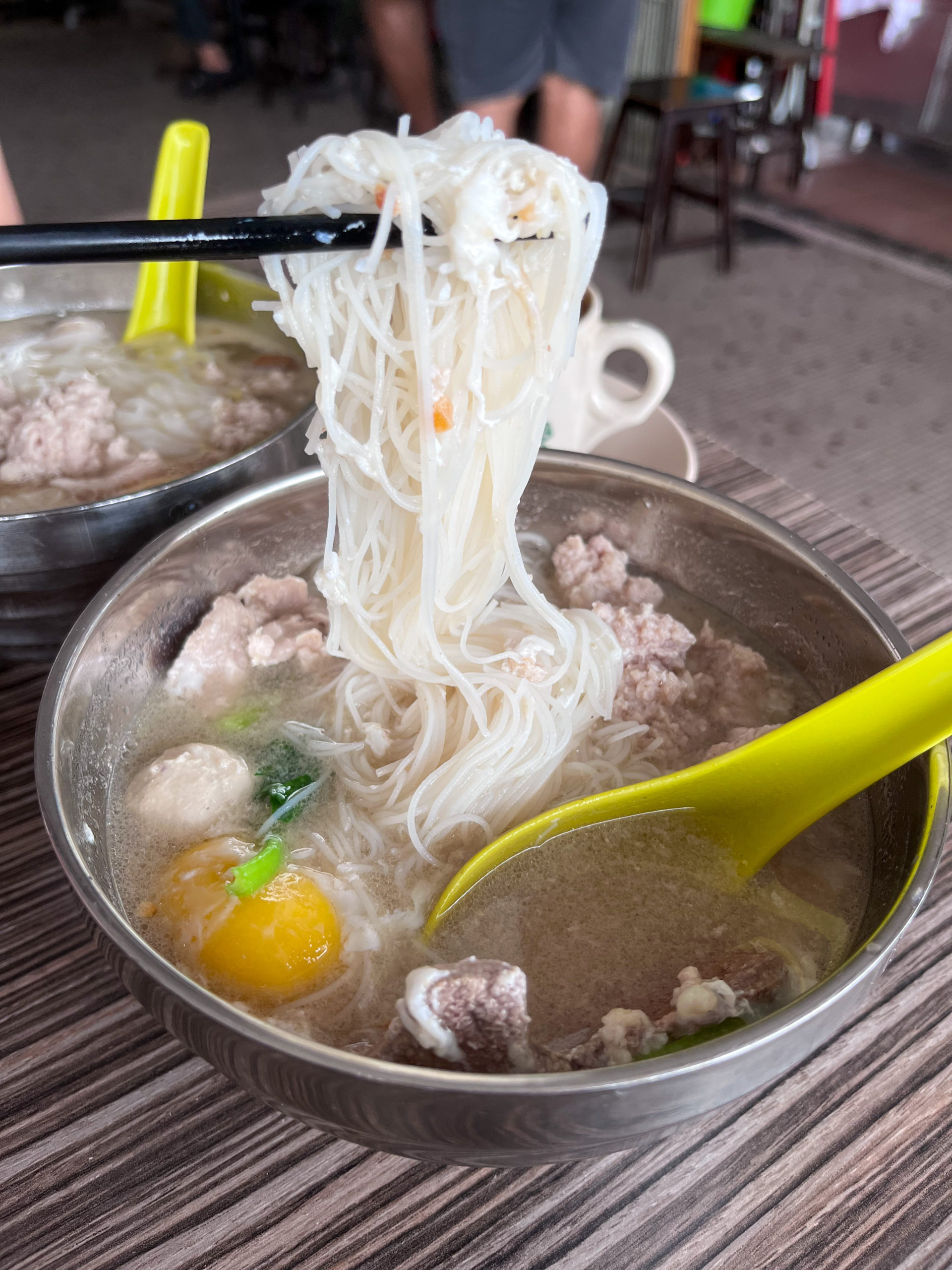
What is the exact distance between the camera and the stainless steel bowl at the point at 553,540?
734 millimetres

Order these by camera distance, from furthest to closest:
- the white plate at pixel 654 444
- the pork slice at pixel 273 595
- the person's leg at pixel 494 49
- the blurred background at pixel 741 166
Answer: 1. the person's leg at pixel 494 49
2. the blurred background at pixel 741 166
3. the white plate at pixel 654 444
4. the pork slice at pixel 273 595

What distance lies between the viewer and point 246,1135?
3.19 feet

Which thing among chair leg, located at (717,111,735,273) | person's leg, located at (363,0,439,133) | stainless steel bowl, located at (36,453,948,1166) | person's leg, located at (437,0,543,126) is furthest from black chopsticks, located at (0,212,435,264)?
person's leg, located at (363,0,439,133)

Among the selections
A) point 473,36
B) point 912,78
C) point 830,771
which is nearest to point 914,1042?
point 830,771

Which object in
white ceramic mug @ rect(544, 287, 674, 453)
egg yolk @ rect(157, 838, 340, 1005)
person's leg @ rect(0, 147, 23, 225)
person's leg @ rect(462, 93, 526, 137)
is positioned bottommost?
egg yolk @ rect(157, 838, 340, 1005)

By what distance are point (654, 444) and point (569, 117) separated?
3.34 m

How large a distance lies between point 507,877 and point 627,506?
23.9 inches

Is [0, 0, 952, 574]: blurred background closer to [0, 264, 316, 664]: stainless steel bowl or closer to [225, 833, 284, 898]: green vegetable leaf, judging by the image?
[0, 264, 316, 664]: stainless steel bowl

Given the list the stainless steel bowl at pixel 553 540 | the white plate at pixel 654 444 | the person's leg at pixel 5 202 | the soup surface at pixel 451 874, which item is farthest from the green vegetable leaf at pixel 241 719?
the person's leg at pixel 5 202

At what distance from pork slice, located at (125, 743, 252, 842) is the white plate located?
969 mm

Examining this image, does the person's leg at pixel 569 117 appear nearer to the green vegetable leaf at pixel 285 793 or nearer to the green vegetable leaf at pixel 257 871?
the green vegetable leaf at pixel 285 793

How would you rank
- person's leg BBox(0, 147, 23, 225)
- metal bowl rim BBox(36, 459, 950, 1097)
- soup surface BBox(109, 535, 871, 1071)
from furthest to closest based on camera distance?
person's leg BBox(0, 147, 23, 225)
soup surface BBox(109, 535, 871, 1071)
metal bowl rim BBox(36, 459, 950, 1097)

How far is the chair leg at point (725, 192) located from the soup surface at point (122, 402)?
145 inches

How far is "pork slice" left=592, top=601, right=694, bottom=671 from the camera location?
1.40m
